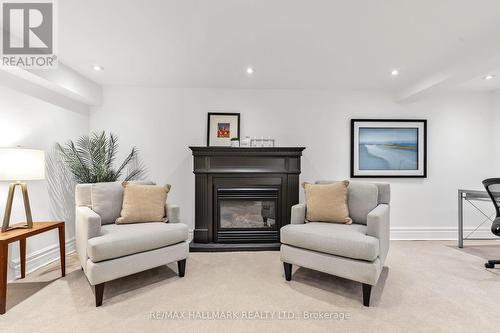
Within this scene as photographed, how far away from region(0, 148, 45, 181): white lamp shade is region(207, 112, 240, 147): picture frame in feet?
6.51

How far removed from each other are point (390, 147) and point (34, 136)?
180 inches

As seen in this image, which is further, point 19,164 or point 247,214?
Result: point 247,214

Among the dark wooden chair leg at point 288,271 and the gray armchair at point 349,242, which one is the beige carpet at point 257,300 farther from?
the gray armchair at point 349,242

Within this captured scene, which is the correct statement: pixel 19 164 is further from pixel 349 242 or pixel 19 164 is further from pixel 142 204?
pixel 349 242

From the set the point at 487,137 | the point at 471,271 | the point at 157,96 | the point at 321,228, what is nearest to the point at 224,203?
the point at 321,228

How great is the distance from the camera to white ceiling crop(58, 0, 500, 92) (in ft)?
5.88

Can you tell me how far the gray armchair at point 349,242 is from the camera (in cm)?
194

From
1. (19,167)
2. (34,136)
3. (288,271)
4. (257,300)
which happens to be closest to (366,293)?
(288,271)

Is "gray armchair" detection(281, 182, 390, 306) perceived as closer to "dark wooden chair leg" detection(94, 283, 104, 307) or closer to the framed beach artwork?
the framed beach artwork

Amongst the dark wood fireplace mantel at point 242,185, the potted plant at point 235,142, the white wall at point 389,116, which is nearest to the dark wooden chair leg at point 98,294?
the dark wood fireplace mantel at point 242,185

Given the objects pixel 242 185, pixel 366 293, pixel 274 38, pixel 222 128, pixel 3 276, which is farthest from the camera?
pixel 222 128

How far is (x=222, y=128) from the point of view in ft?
12.1

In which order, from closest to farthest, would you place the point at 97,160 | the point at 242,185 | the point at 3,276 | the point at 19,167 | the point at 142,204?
the point at 3,276
the point at 19,167
the point at 142,204
the point at 97,160
the point at 242,185

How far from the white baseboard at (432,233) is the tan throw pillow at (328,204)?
5.79 feet
